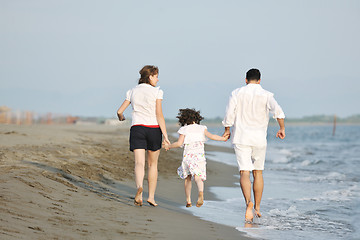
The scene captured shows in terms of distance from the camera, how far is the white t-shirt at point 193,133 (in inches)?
267

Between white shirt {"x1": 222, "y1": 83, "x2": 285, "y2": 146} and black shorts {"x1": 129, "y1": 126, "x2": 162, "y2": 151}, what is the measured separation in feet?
3.08

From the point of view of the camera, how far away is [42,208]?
498cm

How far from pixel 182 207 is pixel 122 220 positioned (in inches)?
78.2

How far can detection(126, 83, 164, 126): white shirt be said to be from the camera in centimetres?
624

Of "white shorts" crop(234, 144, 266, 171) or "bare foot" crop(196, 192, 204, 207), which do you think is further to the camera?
"bare foot" crop(196, 192, 204, 207)

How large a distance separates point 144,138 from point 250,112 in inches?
54.3

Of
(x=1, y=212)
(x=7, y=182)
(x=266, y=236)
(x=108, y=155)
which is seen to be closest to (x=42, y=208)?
(x=1, y=212)

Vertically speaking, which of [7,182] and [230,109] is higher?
[230,109]

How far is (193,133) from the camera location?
6.78 meters

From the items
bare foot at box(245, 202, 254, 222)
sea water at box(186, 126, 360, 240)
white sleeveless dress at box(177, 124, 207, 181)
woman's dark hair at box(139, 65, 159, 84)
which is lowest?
sea water at box(186, 126, 360, 240)

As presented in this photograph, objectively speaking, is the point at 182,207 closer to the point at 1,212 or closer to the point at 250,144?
the point at 250,144

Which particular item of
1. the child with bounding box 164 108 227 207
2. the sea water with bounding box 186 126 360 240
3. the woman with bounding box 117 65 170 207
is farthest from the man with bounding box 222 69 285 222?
the woman with bounding box 117 65 170 207

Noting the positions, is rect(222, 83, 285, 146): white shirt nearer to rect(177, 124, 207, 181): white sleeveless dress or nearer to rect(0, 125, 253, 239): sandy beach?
rect(177, 124, 207, 181): white sleeveless dress

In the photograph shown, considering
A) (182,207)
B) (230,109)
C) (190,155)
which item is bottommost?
(182,207)
